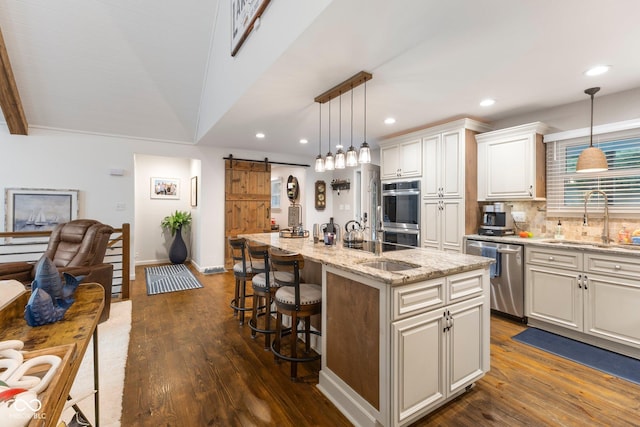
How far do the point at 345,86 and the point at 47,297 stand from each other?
254 centimetres

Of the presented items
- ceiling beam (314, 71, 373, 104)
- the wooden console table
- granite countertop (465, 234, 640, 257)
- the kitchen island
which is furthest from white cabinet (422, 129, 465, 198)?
the wooden console table

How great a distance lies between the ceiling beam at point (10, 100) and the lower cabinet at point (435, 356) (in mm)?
5210

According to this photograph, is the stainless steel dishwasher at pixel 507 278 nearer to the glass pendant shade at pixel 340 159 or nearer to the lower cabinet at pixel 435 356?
the lower cabinet at pixel 435 356

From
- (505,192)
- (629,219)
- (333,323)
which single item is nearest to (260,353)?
(333,323)

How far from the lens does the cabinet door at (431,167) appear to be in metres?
4.07

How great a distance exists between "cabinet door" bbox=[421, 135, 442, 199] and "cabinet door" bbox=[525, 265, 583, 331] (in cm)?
149

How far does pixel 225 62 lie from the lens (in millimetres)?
3502

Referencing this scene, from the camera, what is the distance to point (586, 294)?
2.76m

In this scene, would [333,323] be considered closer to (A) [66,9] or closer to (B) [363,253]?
(B) [363,253]

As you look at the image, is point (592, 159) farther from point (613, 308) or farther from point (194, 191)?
point (194, 191)

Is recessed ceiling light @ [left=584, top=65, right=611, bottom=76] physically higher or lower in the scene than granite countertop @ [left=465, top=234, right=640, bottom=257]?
higher

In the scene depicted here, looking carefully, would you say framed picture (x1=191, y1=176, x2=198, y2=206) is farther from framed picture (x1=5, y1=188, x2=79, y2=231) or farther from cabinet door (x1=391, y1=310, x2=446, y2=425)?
cabinet door (x1=391, y1=310, x2=446, y2=425)

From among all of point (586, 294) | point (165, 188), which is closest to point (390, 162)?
point (586, 294)

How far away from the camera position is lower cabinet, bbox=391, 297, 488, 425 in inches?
63.6
